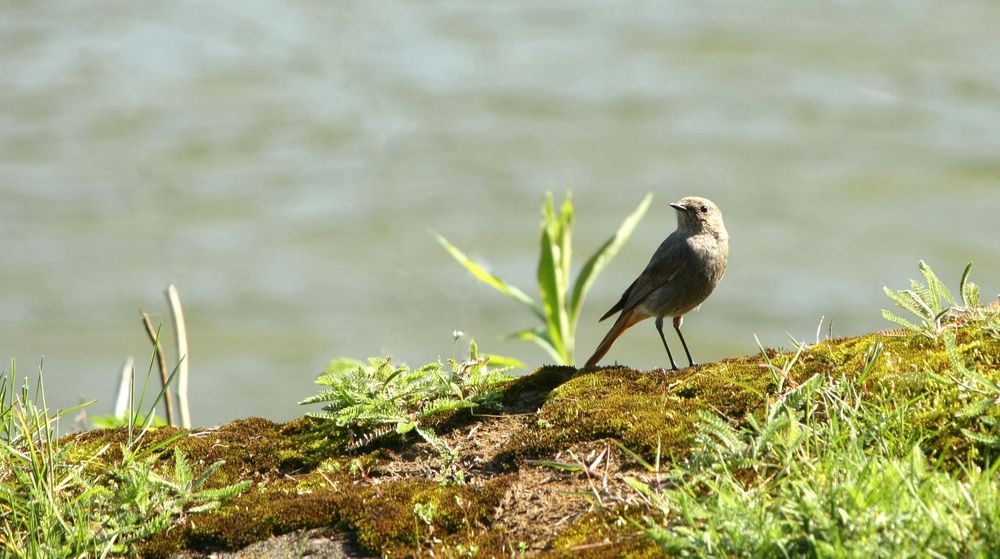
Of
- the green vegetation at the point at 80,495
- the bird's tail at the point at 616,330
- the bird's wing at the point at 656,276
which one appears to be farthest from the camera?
the bird's wing at the point at 656,276

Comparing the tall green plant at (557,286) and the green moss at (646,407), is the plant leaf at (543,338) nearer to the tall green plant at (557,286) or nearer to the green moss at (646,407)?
the tall green plant at (557,286)

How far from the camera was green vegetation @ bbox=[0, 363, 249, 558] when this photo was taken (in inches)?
126

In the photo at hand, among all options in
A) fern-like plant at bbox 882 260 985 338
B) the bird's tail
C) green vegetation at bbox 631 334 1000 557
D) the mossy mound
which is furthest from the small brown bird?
green vegetation at bbox 631 334 1000 557

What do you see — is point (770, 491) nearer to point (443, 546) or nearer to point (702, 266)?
point (443, 546)

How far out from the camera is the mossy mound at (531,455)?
3.10 metres

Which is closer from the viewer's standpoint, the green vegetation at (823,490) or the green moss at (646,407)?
the green vegetation at (823,490)

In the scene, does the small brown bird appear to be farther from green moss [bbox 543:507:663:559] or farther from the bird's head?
green moss [bbox 543:507:663:559]

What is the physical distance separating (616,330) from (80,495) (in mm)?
3197

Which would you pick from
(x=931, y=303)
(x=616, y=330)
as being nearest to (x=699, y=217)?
(x=616, y=330)

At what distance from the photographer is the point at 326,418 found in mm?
3842

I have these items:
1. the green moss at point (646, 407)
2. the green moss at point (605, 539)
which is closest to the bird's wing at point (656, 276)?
the green moss at point (646, 407)

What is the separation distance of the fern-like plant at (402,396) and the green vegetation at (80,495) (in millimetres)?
478

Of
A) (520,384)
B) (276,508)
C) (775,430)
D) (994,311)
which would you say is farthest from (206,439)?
(994,311)

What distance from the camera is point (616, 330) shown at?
5848mm
